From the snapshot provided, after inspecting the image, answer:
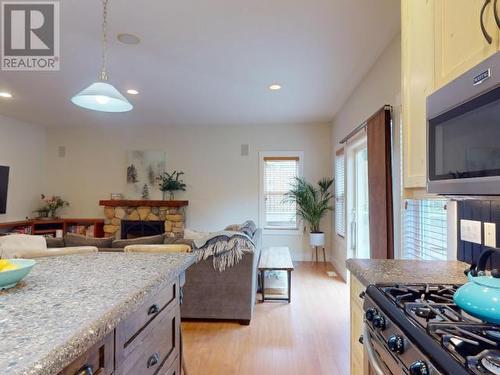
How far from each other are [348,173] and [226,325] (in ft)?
9.06

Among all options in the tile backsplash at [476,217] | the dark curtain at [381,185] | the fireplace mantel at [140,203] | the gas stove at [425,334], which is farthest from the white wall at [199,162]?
the gas stove at [425,334]

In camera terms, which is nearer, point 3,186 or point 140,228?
point 3,186

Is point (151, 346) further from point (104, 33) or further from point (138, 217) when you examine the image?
point (138, 217)

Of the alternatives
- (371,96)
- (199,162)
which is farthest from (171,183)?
(371,96)

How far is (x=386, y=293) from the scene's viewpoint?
1.20m

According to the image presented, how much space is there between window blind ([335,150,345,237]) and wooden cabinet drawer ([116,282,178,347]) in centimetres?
387

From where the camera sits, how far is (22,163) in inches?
234

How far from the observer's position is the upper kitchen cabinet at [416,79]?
1.28m

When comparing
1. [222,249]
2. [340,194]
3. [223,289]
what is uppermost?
[340,194]

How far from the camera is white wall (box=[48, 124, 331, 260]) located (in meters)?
6.15

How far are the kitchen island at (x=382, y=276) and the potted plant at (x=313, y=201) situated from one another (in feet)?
12.7

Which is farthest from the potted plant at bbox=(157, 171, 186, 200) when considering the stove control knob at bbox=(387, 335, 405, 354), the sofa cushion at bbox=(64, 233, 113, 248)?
the stove control knob at bbox=(387, 335, 405, 354)

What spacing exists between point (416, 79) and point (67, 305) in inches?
Answer: 63.4

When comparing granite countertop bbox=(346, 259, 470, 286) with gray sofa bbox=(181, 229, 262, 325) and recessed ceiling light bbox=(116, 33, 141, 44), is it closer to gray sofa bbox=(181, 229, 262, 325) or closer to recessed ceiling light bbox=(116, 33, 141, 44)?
gray sofa bbox=(181, 229, 262, 325)
